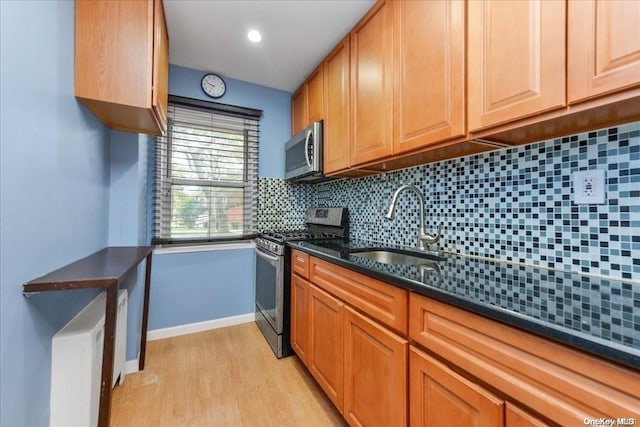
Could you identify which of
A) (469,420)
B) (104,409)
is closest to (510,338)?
(469,420)

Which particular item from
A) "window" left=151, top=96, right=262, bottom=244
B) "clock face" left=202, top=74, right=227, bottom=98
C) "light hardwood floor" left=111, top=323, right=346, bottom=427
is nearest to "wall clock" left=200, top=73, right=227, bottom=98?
"clock face" left=202, top=74, right=227, bottom=98

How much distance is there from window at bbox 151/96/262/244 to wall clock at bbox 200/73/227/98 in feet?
0.41

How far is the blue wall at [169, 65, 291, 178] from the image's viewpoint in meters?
2.73

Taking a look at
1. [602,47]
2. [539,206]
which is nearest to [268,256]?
[539,206]

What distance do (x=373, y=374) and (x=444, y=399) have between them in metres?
0.37

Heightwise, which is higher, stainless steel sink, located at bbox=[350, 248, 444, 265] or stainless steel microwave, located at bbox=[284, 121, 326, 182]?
stainless steel microwave, located at bbox=[284, 121, 326, 182]

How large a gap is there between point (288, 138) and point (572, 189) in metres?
2.48

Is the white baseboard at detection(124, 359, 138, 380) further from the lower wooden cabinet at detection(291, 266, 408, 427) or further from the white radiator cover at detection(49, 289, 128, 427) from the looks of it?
the lower wooden cabinet at detection(291, 266, 408, 427)

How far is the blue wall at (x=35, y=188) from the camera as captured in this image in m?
0.88

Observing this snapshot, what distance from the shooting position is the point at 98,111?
1481mm

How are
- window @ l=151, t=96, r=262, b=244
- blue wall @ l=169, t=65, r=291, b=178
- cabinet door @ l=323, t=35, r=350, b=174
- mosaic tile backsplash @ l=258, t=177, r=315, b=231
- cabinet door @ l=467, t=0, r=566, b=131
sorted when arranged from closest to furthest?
cabinet door @ l=467, t=0, r=566, b=131, cabinet door @ l=323, t=35, r=350, b=174, window @ l=151, t=96, r=262, b=244, blue wall @ l=169, t=65, r=291, b=178, mosaic tile backsplash @ l=258, t=177, r=315, b=231

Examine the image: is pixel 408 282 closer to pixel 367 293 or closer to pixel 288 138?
pixel 367 293

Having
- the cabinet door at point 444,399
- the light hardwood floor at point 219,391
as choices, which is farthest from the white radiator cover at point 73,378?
the cabinet door at point 444,399

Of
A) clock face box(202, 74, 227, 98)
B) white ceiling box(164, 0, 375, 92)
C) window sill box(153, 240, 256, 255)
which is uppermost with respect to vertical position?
white ceiling box(164, 0, 375, 92)
